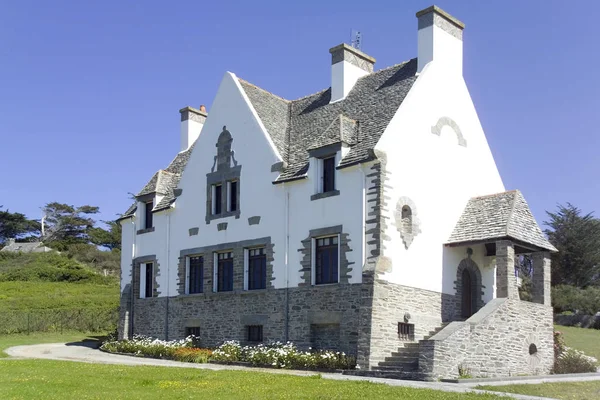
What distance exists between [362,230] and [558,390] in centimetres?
864

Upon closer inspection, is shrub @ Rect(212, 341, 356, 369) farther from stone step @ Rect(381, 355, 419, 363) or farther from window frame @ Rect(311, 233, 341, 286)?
window frame @ Rect(311, 233, 341, 286)

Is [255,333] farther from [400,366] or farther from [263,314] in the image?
[400,366]

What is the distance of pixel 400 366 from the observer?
22125 millimetres

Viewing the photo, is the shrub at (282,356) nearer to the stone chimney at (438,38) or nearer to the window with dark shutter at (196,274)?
the window with dark shutter at (196,274)

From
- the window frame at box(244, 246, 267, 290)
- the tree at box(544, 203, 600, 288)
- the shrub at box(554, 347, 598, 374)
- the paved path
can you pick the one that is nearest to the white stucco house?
the window frame at box(244, 246, 267, 290)

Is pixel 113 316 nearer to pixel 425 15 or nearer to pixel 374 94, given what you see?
pixel 374 94

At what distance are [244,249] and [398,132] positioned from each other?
25.3ft

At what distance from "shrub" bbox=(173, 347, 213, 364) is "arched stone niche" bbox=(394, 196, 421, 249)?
8116 mm

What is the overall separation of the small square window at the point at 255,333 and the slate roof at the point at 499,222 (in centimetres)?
769

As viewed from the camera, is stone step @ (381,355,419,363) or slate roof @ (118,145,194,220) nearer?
stone step @ (381,355,419,363)

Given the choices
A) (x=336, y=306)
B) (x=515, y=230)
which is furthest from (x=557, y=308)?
(x=336, y=306)

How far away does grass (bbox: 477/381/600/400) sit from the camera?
16.9m

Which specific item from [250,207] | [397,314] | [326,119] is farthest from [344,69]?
[397,314]

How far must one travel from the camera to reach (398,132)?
25.5m
